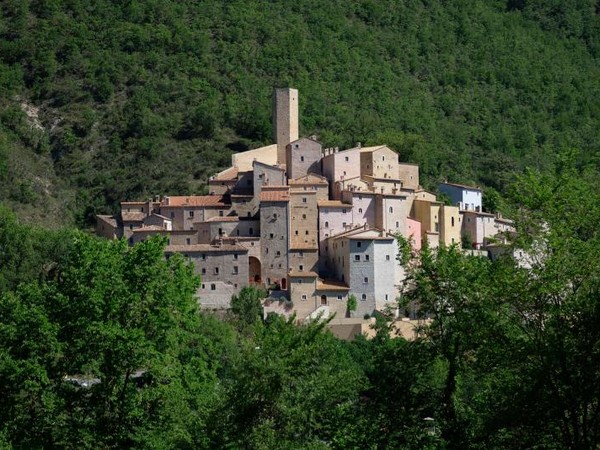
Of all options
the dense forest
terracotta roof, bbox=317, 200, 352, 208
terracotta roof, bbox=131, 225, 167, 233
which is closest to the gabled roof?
terracotta roof, bbox=317, 200, 352, 208

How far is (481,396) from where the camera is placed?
86.0 feet

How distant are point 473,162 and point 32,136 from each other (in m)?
35.8

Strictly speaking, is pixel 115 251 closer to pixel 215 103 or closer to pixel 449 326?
pixel 449 326

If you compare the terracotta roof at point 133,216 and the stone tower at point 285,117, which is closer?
the terracotta roof at point 133,216

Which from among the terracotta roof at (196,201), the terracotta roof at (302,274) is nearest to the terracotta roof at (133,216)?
the terracotta roof at (196,201)

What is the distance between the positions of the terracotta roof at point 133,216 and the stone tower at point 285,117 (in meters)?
10.5

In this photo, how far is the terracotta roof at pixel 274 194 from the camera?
73.1 m

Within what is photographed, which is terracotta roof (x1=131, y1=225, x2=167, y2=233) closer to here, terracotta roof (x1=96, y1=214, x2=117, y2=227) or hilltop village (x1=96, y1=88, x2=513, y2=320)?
hilltop village (x1=96, y1=88, x2=513, y2=320)

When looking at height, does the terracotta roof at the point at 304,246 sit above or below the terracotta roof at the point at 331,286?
above

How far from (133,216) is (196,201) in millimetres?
4531

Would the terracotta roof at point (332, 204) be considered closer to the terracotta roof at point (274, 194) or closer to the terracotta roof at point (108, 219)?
the terracotta roof at point (274, 194)

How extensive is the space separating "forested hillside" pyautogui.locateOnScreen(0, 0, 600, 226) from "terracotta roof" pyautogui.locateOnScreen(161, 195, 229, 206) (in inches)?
391

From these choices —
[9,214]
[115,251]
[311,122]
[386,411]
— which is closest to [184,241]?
[9,214]

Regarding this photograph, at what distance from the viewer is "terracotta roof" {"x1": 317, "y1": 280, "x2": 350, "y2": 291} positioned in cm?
7144
